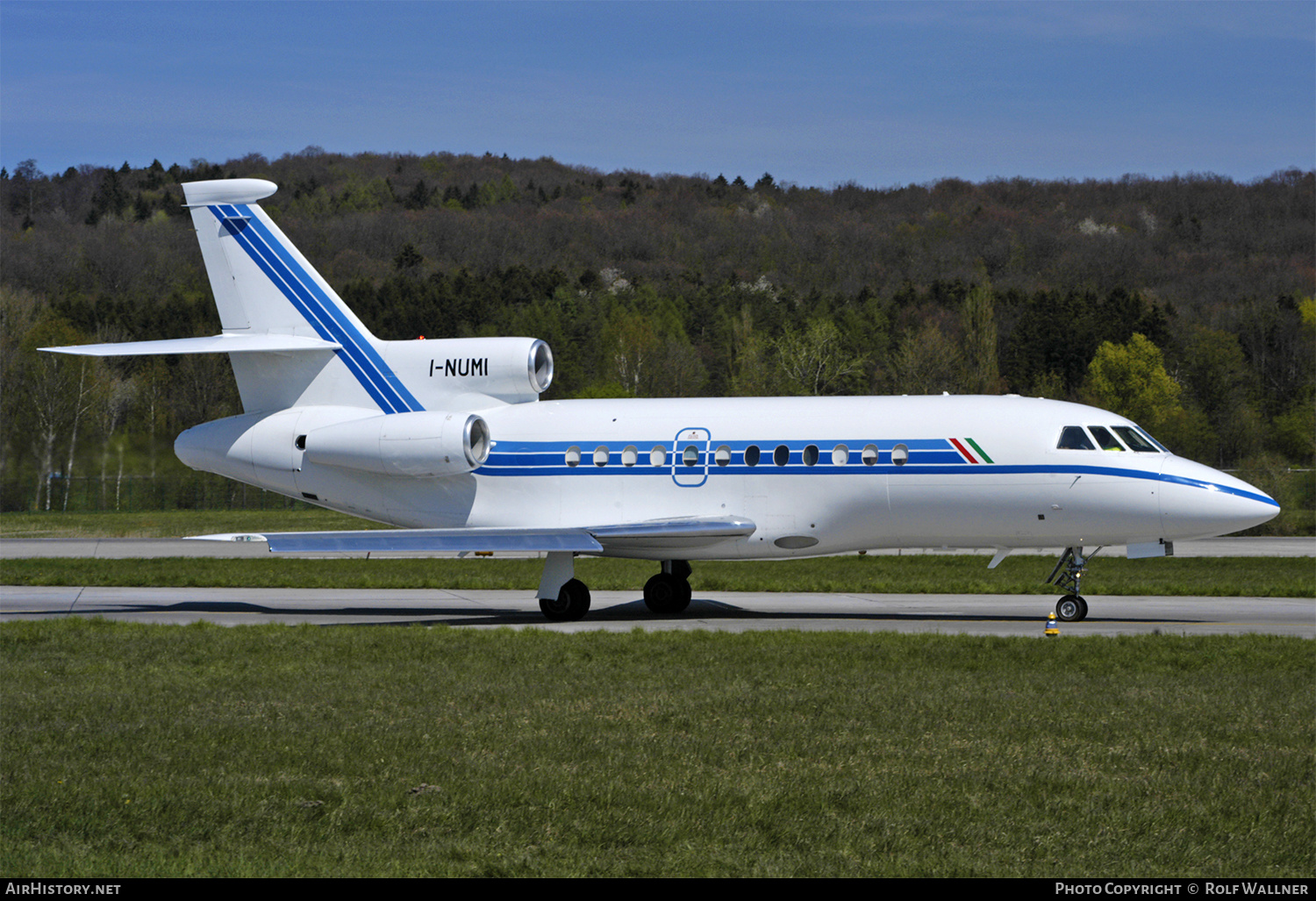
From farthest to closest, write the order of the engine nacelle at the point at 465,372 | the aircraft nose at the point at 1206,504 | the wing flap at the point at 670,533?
the engine nacelle at the point at 465,372, the wing flap at the point at 670,533, the aircraft nose at the point at 1206,504

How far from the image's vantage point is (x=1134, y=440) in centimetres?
2173

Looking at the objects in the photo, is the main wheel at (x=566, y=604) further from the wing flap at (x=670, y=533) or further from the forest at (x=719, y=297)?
the forest at (x=719, y=297)

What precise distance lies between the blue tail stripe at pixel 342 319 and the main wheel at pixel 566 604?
466cm

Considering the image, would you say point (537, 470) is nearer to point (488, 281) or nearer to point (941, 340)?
point (941, 340)

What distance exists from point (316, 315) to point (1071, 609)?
577 inches

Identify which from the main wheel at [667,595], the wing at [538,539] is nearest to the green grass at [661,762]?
the wing at [538,539]

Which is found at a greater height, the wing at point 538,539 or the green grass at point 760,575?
the wing at point 538,539

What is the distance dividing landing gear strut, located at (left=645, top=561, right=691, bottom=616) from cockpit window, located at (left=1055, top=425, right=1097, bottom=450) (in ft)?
23.1

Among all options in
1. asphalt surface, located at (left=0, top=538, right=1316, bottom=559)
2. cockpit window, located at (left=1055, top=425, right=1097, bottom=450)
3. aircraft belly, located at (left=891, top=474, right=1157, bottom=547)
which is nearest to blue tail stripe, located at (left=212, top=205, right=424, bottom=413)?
aircraft belly, located at (left=891, top=474, right=1157, bottom=547)

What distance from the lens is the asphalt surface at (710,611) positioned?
21312 millimetres

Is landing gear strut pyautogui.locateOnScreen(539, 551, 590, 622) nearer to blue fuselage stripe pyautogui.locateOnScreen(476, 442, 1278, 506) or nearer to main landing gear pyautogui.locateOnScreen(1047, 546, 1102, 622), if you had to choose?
blue fuselage stripe pyautogui.locateOnScreen(476, 442, 1278, 506)

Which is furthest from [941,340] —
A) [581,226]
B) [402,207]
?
[402,207]

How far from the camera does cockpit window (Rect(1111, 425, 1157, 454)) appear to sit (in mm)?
21594

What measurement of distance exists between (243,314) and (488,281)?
89.7 meters
